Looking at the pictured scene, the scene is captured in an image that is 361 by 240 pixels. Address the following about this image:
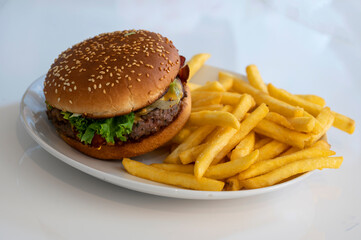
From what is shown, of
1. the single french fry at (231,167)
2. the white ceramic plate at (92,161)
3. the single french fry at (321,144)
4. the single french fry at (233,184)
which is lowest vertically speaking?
the white ceramic plate at (92,161)

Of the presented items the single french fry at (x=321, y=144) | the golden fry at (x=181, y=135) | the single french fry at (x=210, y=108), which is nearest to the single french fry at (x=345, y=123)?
the single french fry at (x=321, y=144)

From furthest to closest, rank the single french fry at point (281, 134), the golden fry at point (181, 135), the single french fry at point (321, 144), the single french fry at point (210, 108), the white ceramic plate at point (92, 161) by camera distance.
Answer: the single french fry at point (210, 108) → the golden fry at point (181, 135) → the single french fry at point (321, 144) → the single french fry at point (281, 134) → the white ceramic plate at point (92, 161)

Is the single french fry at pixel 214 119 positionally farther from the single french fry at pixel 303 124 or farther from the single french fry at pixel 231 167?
the single french fry at pixel 303 124

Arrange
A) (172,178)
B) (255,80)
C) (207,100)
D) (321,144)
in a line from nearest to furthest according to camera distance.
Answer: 1. (172,178)
2. (321,144)
3. (207,100)
4. (255,80)

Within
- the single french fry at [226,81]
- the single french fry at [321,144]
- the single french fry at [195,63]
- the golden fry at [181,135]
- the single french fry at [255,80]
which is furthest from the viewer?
the single french fry at [195,63]

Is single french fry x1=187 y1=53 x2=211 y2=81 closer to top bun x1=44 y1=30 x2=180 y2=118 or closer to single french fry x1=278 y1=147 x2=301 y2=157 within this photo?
top bun x1=44 y1=30 x2=180 y2=118

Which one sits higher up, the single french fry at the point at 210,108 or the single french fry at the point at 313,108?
the single french fry at the point at 313,108

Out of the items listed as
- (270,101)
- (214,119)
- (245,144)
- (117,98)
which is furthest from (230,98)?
(117,98)

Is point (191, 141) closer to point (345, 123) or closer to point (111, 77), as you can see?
point (111, 77)
